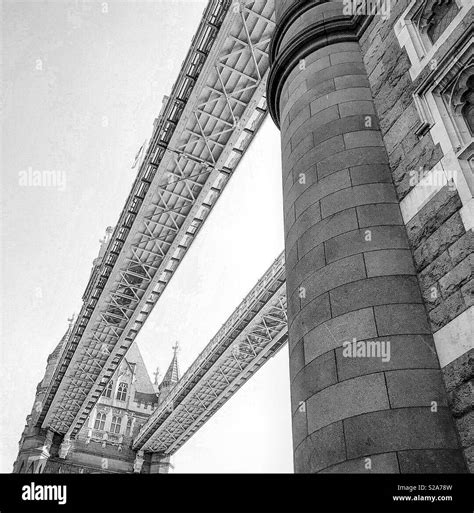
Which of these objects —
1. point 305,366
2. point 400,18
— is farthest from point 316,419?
point 400,18

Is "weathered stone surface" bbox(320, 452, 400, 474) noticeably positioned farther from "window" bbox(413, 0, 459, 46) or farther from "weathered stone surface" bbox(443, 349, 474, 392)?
"window" bbox(413, 0, 459, 46)

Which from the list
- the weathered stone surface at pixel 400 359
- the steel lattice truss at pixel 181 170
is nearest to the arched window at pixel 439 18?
the weathered stone surface at pixel 400 359

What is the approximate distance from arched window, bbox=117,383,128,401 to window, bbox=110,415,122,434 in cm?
329

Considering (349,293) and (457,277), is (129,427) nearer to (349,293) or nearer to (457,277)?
(349,293)

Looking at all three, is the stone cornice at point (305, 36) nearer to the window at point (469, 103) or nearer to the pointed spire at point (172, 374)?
the window at point (469, 103)

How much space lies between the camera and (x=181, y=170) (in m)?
25.9

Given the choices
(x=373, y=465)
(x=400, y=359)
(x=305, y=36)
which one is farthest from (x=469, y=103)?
(x=373, y=465)

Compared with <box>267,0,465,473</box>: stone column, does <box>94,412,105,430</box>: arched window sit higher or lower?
higher

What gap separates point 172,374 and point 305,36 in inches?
2306

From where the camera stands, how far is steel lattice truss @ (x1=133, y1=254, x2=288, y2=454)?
31.8 meters

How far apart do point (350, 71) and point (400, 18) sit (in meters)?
1.45

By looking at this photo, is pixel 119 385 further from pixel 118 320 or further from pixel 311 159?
pixel 311 159

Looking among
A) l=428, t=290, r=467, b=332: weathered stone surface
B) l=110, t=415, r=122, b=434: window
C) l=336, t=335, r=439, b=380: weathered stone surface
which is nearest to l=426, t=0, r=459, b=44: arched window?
l=428, t=290, r=467, b=332: weathered stone surface

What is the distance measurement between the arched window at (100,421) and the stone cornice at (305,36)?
53.8 meters
